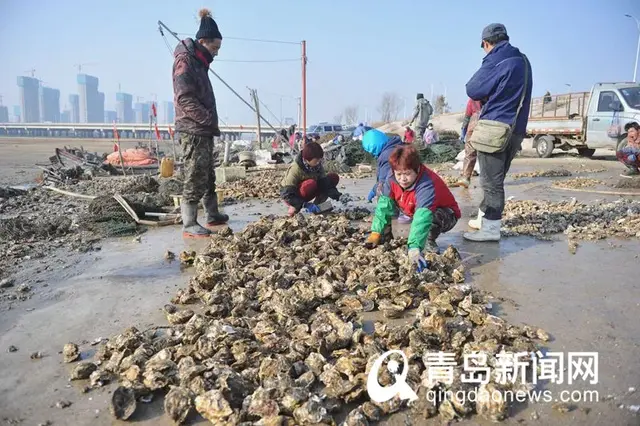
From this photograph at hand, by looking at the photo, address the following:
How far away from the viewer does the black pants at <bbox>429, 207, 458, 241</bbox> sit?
3936 mm

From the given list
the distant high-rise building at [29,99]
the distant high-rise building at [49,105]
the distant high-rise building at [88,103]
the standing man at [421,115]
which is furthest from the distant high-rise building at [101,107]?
the standing man at [421,115]

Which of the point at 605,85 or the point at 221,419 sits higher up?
the point at 605,85

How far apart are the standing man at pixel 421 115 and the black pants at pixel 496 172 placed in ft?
38.3

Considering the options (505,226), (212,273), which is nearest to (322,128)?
(505,226)

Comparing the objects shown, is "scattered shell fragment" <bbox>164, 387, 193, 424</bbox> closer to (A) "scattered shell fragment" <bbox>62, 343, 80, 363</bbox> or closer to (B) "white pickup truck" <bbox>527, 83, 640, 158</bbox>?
(A) "scattered shell fragment" <bbox>62, 343, 80, 363</bbox>

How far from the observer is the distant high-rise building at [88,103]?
184 m

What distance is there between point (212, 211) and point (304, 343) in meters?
3.43

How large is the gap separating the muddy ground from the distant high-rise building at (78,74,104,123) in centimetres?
20246

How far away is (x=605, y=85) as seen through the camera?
43.2ft

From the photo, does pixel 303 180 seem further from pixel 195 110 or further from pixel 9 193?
pixel 9 193

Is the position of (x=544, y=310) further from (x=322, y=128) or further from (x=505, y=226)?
(x=322, y=128)

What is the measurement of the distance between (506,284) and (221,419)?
2.33 metres

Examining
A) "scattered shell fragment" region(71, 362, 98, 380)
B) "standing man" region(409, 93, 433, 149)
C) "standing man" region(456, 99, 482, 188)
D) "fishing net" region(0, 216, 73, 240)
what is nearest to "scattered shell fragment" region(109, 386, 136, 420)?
"scattered shell fragment" region(71, 362, 98, 380)

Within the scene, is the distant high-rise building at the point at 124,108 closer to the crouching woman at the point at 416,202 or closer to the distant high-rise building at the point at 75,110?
the distant high-rise building at the point at 75,110
